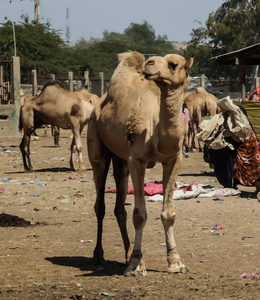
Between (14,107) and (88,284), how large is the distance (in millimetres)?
16316

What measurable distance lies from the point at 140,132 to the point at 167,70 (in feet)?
2.45

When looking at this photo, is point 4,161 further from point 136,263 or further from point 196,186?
point 136,263

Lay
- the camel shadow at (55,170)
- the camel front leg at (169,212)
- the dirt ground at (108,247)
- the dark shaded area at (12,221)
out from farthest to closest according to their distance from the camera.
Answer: the camel shadow at (55,170) → the dark shaded area at (12,221) → the camel front leg at (169,212) → the dirt ground at (108,247)

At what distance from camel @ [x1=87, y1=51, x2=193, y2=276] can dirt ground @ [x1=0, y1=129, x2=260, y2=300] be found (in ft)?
1.12

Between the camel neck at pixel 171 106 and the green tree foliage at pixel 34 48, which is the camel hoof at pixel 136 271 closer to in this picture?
the camel neck at pixel 171 106

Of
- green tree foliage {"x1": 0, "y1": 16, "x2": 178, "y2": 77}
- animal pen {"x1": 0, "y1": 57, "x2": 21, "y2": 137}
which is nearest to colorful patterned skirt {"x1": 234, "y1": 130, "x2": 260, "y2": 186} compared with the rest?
animal pen {"x1": 0, "y1": 57, "x2": 21, "y2": 137}

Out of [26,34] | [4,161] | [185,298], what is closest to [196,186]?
[185,298]

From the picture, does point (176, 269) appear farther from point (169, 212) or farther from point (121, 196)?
point (121, 196)

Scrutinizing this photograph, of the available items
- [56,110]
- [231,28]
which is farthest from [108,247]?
[231,28]

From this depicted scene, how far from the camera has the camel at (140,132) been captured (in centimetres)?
581

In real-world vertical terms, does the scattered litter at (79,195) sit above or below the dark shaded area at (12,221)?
below

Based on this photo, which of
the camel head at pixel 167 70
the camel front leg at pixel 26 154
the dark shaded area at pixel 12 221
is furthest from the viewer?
the camel front leg at pixel 26 154

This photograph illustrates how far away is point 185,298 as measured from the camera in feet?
17.6

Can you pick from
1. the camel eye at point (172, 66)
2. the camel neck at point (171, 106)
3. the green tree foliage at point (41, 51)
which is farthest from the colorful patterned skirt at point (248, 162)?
the green tree foliage at point (41, 51)
